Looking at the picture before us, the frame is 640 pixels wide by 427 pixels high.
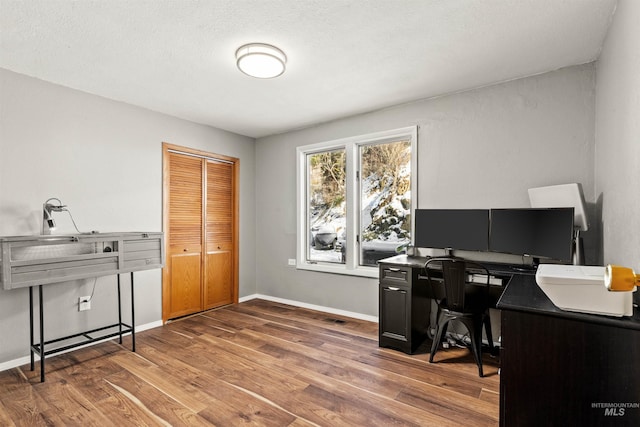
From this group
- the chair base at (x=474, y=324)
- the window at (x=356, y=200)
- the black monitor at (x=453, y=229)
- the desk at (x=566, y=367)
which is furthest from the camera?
the window at (x=356, y=200)

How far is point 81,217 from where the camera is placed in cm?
310

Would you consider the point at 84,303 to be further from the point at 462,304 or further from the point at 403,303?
the point at 462,304

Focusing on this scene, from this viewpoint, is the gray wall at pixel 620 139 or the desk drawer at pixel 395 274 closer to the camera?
the gray wall at pixel 620 139

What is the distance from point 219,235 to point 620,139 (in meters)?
4.25

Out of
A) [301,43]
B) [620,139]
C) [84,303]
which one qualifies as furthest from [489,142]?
[84,303]

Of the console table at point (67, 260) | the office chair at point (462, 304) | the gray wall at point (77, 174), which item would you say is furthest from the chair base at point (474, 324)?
the gray wall at point (77, 174)

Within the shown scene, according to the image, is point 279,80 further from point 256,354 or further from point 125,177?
point 256,354

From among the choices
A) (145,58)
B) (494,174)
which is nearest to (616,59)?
(494,174)

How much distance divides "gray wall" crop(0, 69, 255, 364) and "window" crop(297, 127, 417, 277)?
68.8 inches

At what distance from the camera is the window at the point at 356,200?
3730mm

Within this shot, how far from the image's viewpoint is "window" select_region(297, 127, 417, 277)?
147 inches

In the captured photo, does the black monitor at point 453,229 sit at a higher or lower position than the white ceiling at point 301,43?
lower

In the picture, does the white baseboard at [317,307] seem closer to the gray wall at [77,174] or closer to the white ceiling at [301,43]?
the gray wall at [77,174]

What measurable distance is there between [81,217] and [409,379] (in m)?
3.33
